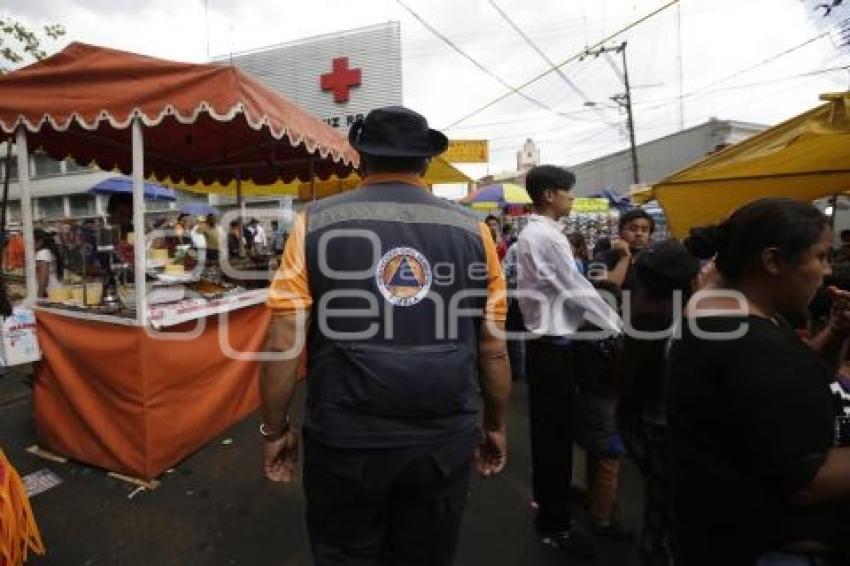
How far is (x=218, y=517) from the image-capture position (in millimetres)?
3215

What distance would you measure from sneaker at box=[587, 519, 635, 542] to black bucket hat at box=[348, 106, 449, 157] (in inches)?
93.8

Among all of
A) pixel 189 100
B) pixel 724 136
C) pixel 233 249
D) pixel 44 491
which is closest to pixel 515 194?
pixel 233 249

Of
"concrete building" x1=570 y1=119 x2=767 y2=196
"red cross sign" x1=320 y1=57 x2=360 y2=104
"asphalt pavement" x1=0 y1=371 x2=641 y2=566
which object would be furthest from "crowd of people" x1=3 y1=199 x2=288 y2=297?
"concrete building" x1=570 y1=119 x2=767 y2=196

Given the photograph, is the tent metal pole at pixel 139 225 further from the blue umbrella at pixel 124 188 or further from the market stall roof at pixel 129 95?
the blue umbrella at pixel 124 188

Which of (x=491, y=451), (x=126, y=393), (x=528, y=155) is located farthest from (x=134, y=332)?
(x=528, y=155)

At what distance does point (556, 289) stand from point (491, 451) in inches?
40.2

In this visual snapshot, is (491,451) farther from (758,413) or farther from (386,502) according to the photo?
(758,413)

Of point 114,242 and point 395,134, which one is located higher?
point 395,134

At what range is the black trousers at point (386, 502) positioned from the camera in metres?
1.68

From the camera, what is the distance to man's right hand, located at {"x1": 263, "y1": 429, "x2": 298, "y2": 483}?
1821mm

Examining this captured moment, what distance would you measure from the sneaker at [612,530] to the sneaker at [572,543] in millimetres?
141

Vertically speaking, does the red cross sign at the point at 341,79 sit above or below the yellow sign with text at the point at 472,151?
above

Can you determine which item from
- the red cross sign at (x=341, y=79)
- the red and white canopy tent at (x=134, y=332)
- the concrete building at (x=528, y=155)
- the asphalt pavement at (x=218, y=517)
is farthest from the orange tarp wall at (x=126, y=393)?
the concrete building at (x=528, y=155)

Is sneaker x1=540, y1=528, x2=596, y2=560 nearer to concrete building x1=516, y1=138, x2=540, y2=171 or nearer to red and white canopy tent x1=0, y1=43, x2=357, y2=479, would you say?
red and white canopy tent x1=0, y1=43, x2=357, y2=479
